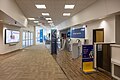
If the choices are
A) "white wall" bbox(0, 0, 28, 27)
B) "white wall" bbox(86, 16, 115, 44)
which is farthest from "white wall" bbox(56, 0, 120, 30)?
"white wall" bbox(0, 0, 28, 27)

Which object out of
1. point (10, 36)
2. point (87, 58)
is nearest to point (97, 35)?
point (87, 58)

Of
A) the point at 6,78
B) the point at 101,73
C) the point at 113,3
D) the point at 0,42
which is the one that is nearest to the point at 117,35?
the point at 113,3

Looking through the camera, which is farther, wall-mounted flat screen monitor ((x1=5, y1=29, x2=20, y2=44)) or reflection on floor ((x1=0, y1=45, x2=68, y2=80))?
wall-mounted flat screen monitor ((x1=5, y1=29, x2=20, y2=44))

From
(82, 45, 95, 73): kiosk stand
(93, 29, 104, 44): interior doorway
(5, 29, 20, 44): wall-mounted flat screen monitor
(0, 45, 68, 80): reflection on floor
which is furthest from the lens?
(5, 29, 20, 44): wall-mounted flat screen monitor

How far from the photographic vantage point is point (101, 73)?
6.20 meters

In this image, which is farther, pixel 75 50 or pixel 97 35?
pixel 97 35

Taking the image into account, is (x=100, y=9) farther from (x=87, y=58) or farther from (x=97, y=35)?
(x=97, y=35)

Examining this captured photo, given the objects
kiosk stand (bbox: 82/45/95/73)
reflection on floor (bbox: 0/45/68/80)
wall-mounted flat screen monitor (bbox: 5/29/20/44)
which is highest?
wall-mounted flat screen monitor (bbox: 5/29/20/44)

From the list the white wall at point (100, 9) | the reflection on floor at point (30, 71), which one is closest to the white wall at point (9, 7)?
the reflection on floor at point (30, 71)

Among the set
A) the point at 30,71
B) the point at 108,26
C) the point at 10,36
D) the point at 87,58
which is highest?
Result: the point at 108,26

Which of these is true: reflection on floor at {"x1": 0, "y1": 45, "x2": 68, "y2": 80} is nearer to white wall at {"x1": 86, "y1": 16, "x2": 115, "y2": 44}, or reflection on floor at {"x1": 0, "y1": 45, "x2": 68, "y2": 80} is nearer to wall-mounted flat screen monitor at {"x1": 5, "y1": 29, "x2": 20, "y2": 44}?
white wall at {"x1": 86, "y1": 16, "x2": 115, "y2": 44}

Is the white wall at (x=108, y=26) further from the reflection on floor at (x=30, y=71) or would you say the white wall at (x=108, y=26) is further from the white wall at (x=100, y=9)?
the reflection on floor at (x=30, y=71)

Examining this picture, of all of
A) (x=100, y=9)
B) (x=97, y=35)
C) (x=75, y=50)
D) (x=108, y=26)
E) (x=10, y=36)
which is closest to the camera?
(x=100, y=9)

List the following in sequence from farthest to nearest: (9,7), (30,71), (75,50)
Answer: (75,50) < (9,7) < (30,71)
